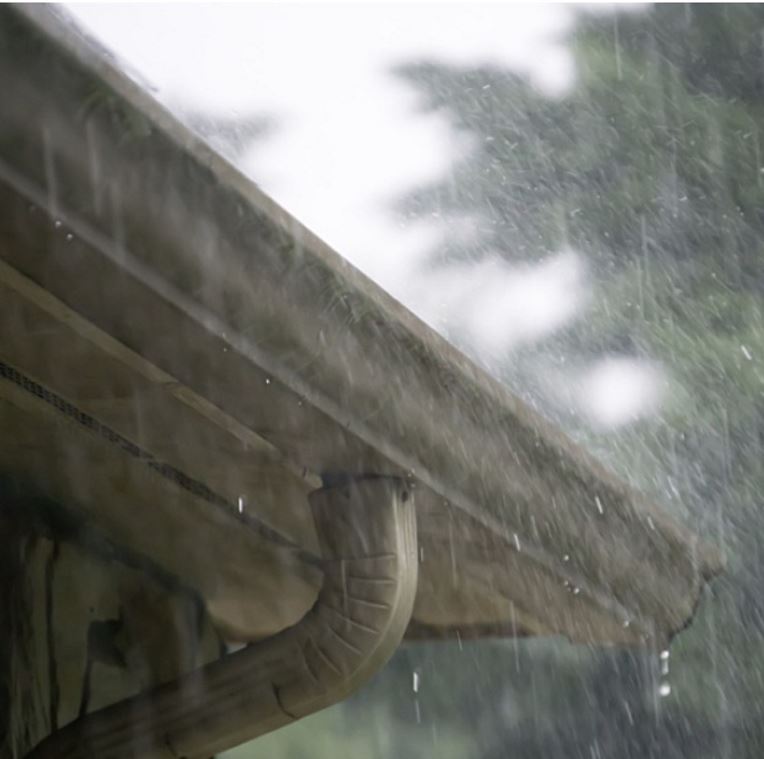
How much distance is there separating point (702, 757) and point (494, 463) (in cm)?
556

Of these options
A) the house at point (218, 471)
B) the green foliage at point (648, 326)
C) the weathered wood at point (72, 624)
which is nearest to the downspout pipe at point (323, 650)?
the house at point (218, 471)

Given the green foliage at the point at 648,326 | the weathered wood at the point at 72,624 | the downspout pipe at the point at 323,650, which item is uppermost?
the green foliage at the point at 648,326

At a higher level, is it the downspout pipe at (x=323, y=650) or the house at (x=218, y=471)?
the house at (x=218, y=471)

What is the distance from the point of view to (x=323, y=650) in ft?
5.71

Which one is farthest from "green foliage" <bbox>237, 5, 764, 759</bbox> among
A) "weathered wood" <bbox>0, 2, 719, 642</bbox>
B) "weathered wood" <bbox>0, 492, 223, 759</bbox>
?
"weathered wood" <bbox>0, 2, 719, 642</bbox>

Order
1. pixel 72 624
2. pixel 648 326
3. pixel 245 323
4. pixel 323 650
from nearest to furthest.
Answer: pixel 245 323, pixel 323 650, pixel 72 624, pixel 648 326

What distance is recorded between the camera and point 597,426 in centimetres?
755

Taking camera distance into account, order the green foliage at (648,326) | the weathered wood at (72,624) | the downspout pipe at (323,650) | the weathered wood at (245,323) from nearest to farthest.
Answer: the weathered wood at (245,323) < the downspout pipe at (323,650) < the weathered wood at (72,624) < the green foliage at (648,326)

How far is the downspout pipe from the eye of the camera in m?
1.72

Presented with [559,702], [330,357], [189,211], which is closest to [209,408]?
[330,357]

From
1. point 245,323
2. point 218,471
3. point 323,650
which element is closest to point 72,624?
point 218,471

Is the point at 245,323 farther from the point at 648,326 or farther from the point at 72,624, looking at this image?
the point at 648,326

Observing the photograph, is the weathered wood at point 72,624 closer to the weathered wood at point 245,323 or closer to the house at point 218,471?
the house at point 218,471

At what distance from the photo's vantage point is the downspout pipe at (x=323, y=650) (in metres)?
1.72
